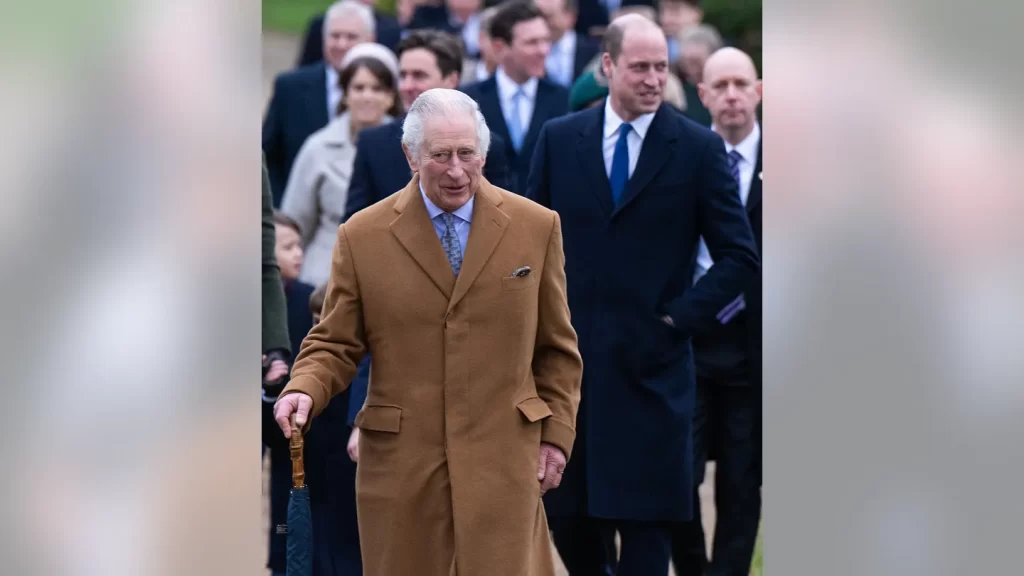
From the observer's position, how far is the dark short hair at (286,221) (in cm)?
688

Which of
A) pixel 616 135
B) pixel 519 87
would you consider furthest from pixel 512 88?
pixel 616 135

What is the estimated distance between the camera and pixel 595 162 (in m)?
6.48

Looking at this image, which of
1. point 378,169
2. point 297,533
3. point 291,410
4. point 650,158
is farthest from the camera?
point 378,169

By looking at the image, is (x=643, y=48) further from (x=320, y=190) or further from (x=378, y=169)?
(x=320, y=190)

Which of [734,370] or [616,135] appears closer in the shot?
[616,135]

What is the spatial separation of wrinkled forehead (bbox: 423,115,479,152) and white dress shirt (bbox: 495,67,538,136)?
74.3 inches

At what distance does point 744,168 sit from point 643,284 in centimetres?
63

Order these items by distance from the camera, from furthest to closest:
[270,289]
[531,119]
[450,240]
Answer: [531,119], [270,289], [450,240]

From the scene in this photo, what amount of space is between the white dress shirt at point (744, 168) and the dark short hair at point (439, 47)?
109 centimetres

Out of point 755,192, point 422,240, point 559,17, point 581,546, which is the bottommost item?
point 581,546
